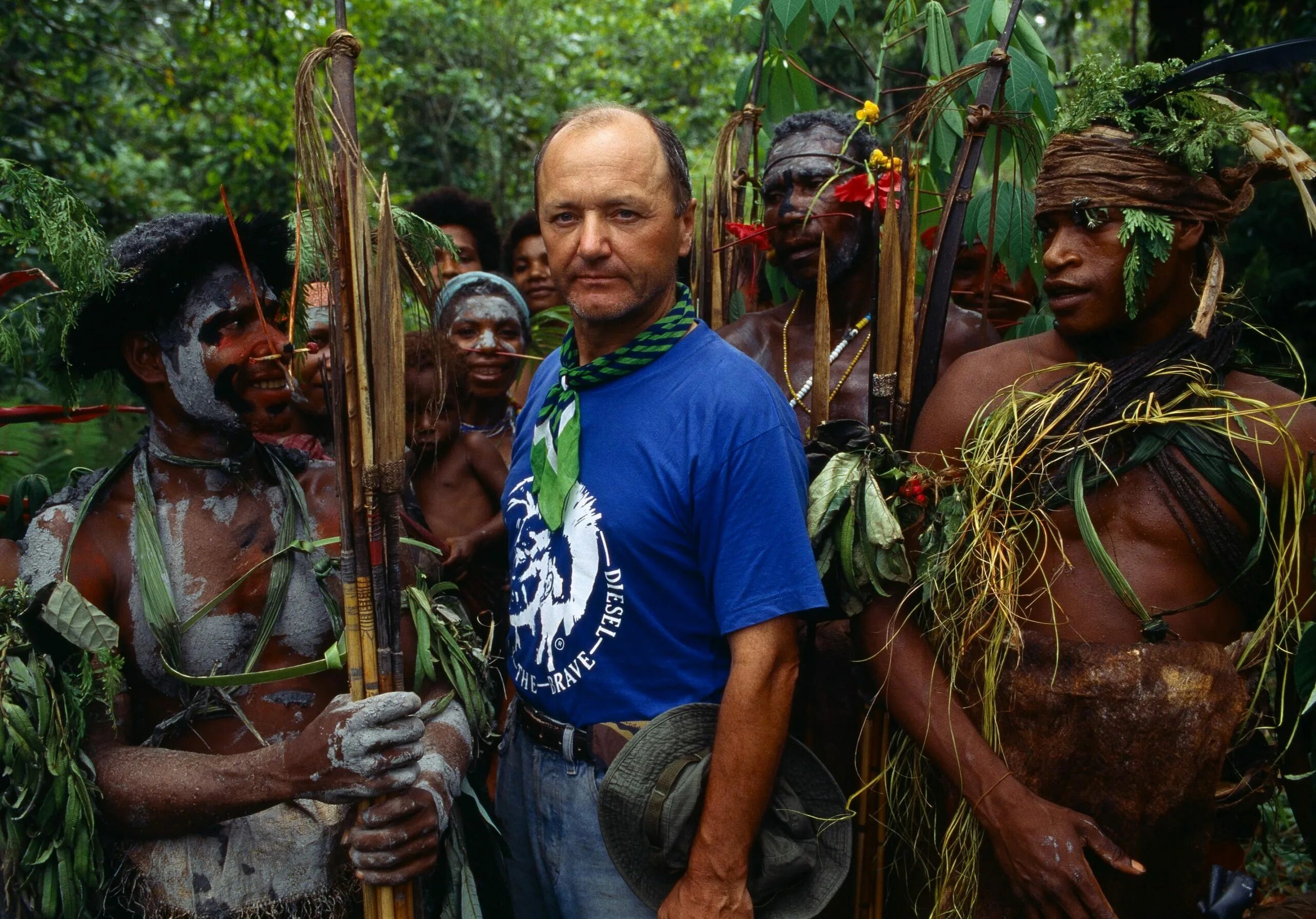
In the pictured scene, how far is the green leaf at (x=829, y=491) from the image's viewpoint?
2.17 m

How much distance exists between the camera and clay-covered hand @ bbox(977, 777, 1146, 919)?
191cm

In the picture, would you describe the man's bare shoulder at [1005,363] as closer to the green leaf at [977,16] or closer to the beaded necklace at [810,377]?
the beaded necklace at [810,377]

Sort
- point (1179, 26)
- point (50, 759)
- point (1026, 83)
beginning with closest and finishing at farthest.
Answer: point (50, 759), point (1026, 83), point (1179, 26)

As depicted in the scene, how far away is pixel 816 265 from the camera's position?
3.10 metres

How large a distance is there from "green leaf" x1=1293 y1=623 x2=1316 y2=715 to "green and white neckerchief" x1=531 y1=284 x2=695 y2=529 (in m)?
1.33

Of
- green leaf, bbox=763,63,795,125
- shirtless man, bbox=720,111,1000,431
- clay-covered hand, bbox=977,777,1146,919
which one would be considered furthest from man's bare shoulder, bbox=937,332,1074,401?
green leaf, bbox=763,63,795,125

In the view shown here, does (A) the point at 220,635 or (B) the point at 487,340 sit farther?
(B) the point at 487,340

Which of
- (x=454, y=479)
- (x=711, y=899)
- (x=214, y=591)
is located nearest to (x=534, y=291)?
(x=454, y=479)

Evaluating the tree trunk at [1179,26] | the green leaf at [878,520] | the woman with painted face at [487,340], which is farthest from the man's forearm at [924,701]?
the tree trunk at [1179,26]

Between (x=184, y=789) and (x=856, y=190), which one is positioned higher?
(x=856, y=190)

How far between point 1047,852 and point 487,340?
9.62ft

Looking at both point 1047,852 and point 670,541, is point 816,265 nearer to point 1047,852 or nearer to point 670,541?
point 670,541

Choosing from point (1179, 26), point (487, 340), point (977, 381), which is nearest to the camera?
point (977, 381)

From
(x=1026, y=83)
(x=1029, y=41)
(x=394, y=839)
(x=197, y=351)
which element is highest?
(x=1029, y=41)
